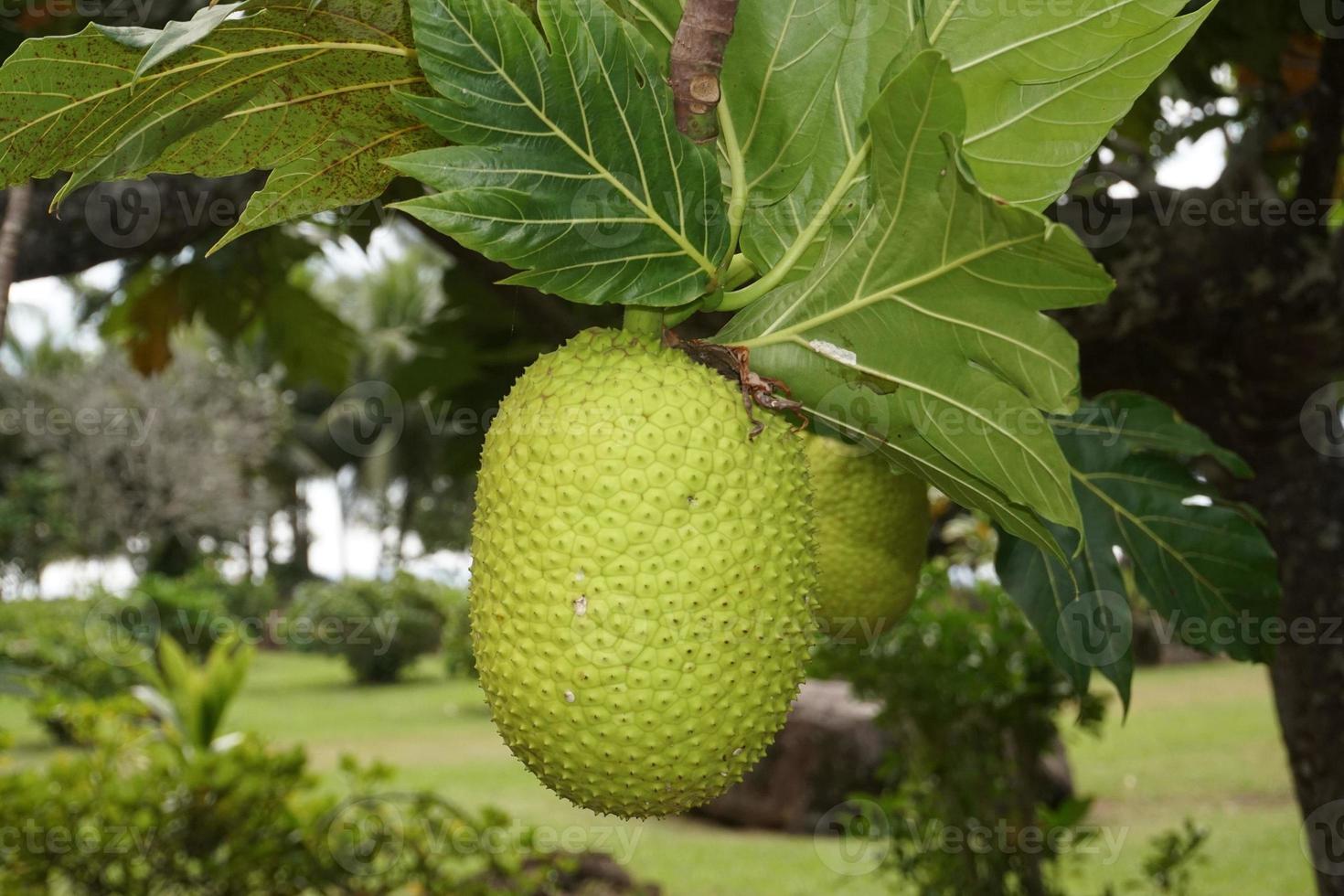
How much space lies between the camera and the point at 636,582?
70 centimetres

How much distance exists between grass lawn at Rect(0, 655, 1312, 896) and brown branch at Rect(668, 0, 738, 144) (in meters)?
3.60

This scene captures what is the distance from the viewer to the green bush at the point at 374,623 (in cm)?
1552

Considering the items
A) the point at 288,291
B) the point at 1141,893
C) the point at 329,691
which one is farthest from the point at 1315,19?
the point at 329,691

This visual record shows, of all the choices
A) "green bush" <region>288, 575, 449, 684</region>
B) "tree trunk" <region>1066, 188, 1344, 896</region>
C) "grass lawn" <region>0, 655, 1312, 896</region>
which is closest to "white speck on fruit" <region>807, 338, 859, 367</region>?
"tree trunk" <region>1066, 188, 1344, 896</region>

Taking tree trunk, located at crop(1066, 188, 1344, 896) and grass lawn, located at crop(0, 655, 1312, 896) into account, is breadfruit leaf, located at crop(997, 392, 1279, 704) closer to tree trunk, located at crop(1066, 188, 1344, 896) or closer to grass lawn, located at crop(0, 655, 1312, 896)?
tree trunk, located at crop(1066, 188, 1344, 896)

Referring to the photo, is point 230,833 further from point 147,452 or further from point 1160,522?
point 147,452

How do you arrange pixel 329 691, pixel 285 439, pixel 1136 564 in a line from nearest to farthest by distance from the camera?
pixel 1136 564 < pixel 329 691 < pixel 285 439

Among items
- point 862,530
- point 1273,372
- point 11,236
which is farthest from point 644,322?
point 1273,372

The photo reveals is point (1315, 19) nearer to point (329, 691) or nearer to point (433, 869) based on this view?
point (433, 869)

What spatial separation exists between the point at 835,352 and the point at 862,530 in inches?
18.1

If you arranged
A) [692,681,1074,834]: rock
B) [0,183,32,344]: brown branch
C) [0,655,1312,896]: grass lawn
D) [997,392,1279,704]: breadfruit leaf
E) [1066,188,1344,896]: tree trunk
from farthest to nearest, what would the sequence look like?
[692,681,1074,834]: rock → [0,655,1312,896]: grass lawn → [1066,188,1344,896]: tree trunk → [997,392,1279,704]: breadfruit leaf → [0,183,32,344]: brown branch

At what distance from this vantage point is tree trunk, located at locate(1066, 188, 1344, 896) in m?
1.86

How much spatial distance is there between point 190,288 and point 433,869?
1.87 m

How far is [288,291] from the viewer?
3344 millimetres
